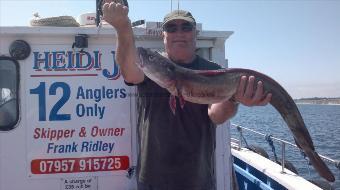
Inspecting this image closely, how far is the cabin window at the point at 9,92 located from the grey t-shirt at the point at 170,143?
152cm

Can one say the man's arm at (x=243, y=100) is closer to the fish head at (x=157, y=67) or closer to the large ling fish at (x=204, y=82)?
the large ling fish at (x=204, y=82)

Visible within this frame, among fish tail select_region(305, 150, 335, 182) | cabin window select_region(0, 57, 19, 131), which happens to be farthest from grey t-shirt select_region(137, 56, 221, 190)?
cabin window select_region(0, 57, 19, 131)

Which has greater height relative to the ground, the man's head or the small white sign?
the man's head

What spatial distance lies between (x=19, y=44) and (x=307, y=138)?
10.7ft

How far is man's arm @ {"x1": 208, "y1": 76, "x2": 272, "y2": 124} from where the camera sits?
345 cm

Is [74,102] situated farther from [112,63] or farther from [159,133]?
[159,133]

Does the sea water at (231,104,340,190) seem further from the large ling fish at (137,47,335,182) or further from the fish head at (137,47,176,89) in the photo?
the fish head at (137,47,176,89)

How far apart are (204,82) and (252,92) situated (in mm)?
463

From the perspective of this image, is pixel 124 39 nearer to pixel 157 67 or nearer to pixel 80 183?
pixel 157 67

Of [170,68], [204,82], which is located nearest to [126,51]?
[170,68]

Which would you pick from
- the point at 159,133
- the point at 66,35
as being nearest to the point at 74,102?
the point at 66,35

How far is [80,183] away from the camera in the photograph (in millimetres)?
4477

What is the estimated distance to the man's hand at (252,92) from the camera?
136 inches

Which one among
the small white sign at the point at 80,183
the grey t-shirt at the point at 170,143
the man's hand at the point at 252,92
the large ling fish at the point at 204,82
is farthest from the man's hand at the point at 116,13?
the small white sign at the point at 80,183
